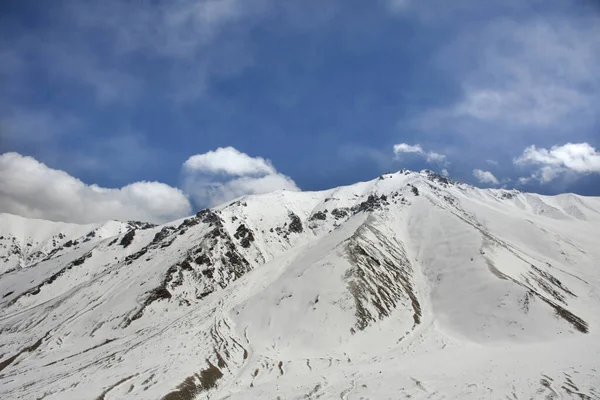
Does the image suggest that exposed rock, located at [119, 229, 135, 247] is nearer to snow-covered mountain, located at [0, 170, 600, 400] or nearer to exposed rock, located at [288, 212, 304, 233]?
snow-covered mountain, located at [0, 170, 600, 400]

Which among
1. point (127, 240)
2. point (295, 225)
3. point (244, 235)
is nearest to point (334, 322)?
point (244, 235)

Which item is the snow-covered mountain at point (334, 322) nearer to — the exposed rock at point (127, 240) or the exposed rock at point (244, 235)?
the exposed rock at point (244, 235)

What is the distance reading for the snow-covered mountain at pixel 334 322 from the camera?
131ft

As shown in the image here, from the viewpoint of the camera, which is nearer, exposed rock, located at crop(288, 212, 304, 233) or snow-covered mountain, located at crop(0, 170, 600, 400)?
snow-covered mountain, located at crop(0, 170, 600, 400)

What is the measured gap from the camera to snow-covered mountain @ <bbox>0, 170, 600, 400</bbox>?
39.8m

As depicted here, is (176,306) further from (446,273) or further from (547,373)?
(547,373)

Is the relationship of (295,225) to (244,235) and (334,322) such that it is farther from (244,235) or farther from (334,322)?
(334,322)

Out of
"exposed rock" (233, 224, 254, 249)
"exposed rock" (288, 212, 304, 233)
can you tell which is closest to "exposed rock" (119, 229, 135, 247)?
"exposed rock" (233, 224, 254, 249)

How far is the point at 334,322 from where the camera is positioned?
63.3 m

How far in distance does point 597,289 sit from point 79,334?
13189 centimetres

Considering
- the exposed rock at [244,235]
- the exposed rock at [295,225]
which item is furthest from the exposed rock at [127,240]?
the exposed rock at [295,225]

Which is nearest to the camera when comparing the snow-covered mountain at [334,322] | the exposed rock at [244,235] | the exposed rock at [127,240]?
the snow-covered mountain at [334,322]

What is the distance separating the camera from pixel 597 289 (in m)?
90.8

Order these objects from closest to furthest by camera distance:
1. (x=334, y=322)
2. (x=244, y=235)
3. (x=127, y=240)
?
(x=334, y=322) < (x=244, y=235) < (x=127, y=240)
